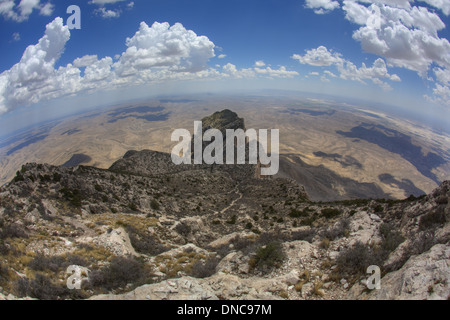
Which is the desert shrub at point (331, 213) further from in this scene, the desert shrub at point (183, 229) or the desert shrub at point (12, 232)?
→ the desert shrub at point (12, 232)

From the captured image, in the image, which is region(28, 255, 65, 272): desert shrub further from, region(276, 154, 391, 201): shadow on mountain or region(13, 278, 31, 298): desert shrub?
region(276, 154, 391, 201): shadow on mountain

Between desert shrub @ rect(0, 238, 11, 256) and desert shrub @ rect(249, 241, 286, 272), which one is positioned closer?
desert shrub @ rect(0, 238, 11, 256)

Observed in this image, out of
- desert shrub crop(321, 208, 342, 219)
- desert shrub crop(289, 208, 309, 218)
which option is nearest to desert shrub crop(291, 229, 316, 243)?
desert shrub crop(321, 208, 342, 219)

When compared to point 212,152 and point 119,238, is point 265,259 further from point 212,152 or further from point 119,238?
point 212,152

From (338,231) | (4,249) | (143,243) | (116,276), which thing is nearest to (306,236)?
(338,231)
